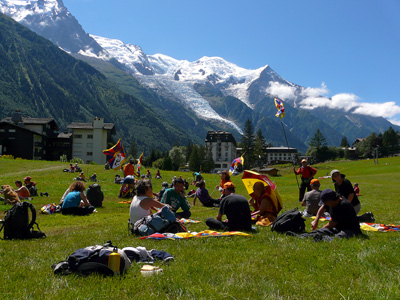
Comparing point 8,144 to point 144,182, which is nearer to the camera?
point 144,182

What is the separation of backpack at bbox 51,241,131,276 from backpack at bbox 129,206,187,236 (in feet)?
12.1

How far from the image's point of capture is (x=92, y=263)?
19.6ft

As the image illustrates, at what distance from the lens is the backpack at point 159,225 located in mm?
9992

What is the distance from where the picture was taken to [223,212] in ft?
35.7

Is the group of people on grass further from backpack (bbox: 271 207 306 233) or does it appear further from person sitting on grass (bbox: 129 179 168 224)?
backpack (bbox: 271 207 306 233)

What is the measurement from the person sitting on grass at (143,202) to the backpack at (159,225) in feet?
2.04

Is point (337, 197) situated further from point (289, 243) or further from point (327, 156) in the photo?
point (327, 156)

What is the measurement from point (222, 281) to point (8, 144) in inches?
3861

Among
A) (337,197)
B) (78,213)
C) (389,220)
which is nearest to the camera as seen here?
(337,197)

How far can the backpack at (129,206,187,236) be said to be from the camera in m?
9.99

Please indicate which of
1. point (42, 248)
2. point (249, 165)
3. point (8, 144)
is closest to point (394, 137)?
point (249, 165)

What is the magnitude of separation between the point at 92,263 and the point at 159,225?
412 cm

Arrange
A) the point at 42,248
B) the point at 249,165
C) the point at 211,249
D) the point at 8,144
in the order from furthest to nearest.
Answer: the point at 249,165 < the point at 8,144 < the point at 42,248 < the point at 211,249

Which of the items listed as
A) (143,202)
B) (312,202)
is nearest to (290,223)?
(143,202)
